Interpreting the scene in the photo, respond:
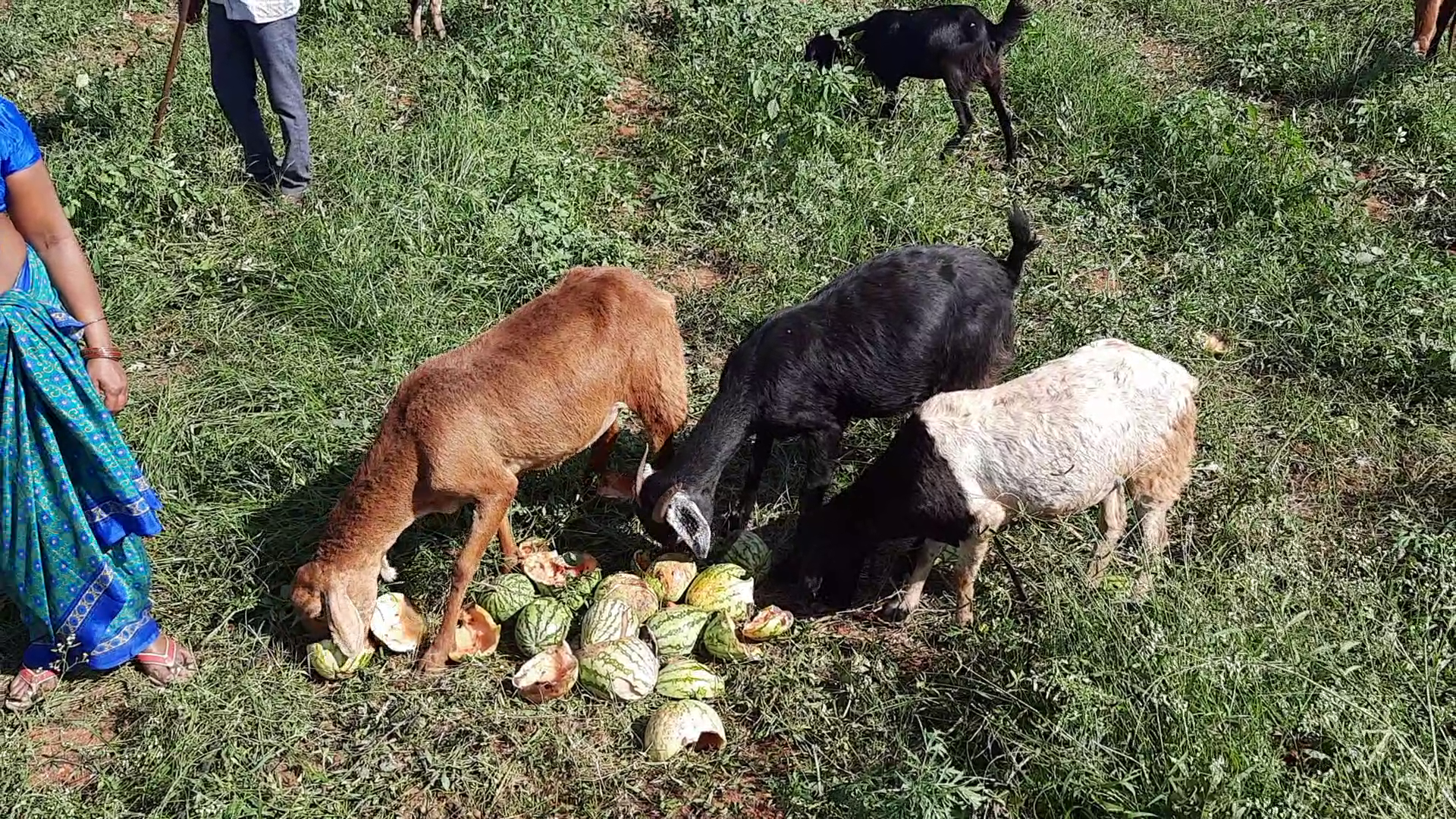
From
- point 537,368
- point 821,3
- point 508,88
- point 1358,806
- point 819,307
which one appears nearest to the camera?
point 1358,806

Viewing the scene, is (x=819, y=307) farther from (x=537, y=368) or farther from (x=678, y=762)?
(x=678, y=762)

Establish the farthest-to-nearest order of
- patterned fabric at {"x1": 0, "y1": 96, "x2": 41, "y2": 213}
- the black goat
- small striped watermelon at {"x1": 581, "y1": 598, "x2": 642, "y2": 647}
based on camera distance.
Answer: the black goat → small striped watermelon at {"x1": 581, "y1": 598, "x2": 642, "y2": 647} → patterned fabric at {"x1": 0, "y1": 96, "x2": 41, "y2": 213}

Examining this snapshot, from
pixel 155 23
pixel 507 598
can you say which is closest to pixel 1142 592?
pixel 507 598

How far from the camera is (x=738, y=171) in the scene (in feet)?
21.6

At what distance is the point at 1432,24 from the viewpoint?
7.74 metres

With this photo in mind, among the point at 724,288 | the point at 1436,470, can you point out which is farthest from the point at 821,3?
the point at 1436,470

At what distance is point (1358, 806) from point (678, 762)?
2.02 metres

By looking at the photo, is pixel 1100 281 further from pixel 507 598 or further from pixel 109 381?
pixel 109 381

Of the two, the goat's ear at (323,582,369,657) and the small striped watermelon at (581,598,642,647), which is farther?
the small striped watermelon at (581,598,642,647)

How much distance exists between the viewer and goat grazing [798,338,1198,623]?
3920 mm

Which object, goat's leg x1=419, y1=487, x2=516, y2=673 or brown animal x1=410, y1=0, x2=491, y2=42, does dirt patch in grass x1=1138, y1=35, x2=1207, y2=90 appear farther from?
goat's leg x1=419, y1=487, x2=516, y2=673

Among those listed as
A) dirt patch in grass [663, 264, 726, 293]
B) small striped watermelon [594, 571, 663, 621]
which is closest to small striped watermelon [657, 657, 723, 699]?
small striped watermelon [594, 571, 663, 621]

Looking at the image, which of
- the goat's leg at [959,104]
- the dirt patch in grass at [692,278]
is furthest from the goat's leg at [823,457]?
the goat's leg at [959,104]

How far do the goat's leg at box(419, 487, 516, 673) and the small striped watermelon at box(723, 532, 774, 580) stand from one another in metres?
0.96
